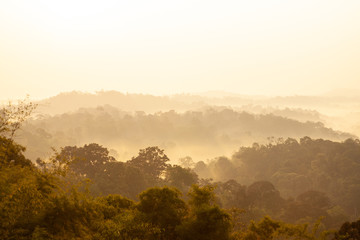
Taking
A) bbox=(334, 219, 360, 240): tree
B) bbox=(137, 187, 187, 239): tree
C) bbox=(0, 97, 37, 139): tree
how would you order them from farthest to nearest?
1. bbox=(0, 97, 37, 139): tree
2. bbox=(334, 219, 360, 240): tree
3. bbox=(137, 187, 187, 239): tree

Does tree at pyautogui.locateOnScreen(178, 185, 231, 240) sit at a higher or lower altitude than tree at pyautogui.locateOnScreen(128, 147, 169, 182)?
higher

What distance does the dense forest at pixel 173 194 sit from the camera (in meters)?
14.1

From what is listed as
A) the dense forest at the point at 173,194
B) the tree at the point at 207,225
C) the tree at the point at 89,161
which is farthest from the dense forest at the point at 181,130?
the tree at the point at 207,225

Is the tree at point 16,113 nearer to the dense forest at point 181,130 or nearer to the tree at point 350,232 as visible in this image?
the tree at point 350,232

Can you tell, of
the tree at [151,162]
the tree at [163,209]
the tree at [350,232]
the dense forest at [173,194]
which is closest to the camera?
the dense forest at [173,194]

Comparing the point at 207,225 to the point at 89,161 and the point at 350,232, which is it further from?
the point at 89,161

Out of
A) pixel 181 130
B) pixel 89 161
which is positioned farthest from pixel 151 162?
pixel 181 130

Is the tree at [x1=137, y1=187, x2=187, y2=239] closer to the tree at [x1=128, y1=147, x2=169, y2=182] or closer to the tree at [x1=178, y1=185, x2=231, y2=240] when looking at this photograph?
the tree at [x1=178, y1=185, x2=231, y2=240]

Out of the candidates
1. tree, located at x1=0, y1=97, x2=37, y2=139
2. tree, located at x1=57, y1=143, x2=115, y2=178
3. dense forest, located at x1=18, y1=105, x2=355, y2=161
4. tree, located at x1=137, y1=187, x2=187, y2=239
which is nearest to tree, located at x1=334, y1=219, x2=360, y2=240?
tree, located at x1=137, y1=187, x2=187, y2=239

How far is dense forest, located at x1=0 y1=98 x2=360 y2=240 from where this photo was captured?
46.1 ft

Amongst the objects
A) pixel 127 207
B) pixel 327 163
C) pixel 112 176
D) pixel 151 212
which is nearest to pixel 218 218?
pixel 151 212

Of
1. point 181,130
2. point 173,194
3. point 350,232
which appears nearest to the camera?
point 173,194

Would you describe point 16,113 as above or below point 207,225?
above

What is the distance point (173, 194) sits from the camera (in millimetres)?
17562
